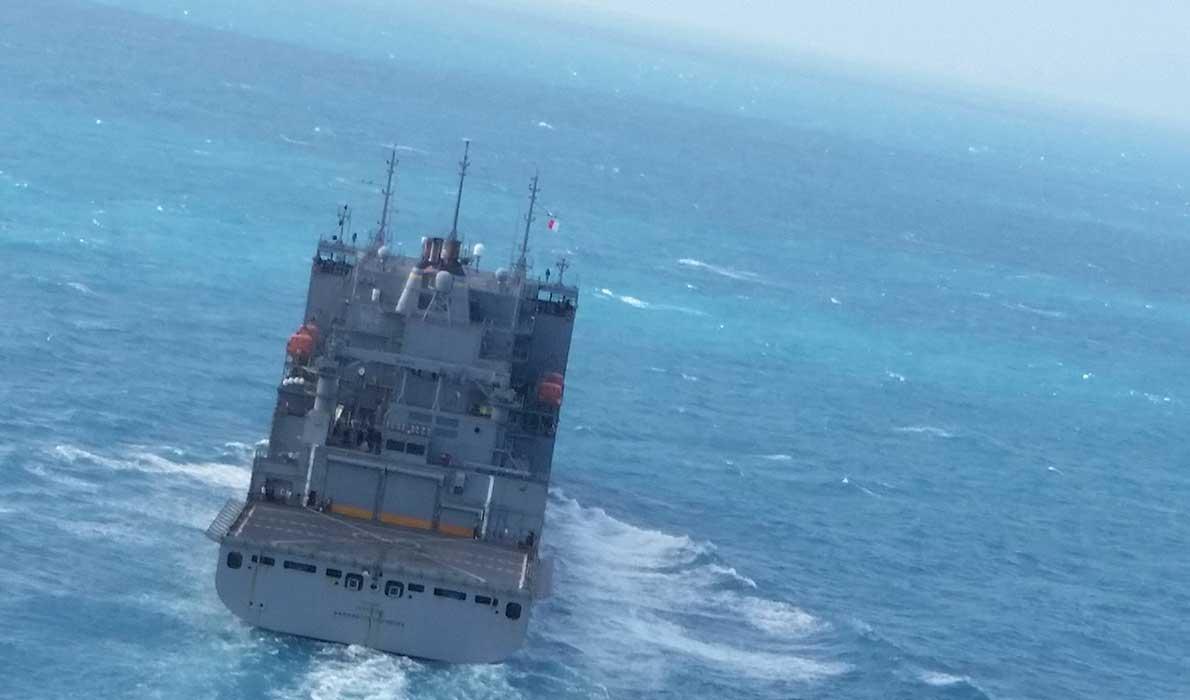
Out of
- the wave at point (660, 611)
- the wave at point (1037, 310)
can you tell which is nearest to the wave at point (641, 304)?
the wave at point (1037, 310)

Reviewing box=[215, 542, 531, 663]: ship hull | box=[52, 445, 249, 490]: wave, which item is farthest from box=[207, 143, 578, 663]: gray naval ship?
box=[52, 445, 249, 490]: wave

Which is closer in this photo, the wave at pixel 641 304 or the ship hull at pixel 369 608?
the ship hull at pixel 369 608

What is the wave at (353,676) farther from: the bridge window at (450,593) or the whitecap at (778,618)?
the whitecap at (778,618)

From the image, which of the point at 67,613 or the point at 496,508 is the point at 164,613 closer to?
the point at 67,613

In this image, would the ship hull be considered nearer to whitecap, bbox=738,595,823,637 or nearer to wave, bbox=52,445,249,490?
whitecap, bbox=738,595,823,637

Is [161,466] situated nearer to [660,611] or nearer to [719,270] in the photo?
[660,611]

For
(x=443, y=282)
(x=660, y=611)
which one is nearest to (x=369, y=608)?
(x=660, y=611)
